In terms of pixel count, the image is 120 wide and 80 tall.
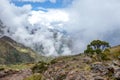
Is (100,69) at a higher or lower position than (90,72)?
higher

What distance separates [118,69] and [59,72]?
29.0 meters

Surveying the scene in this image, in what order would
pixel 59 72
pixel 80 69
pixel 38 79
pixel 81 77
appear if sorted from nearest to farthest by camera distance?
pixel 81 77, pixel 80 69, pixel 59 72, pixel 38 79

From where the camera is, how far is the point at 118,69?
3430 inches

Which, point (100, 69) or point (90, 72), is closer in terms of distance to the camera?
point (90, 72)

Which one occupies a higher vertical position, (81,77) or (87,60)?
(87,60)

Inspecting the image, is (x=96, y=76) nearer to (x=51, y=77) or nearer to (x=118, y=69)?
(x=118, y=69)

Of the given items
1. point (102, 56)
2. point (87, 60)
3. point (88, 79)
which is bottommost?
point (88, 79)

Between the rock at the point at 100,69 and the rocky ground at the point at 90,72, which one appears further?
the rock at the point at 100,69

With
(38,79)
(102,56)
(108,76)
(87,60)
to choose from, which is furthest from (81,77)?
(102,56)

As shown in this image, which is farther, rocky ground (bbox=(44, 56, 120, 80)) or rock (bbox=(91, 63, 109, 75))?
rock (bbox=(91, 63, 109, 75))

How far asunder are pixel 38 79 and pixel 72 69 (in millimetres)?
26710

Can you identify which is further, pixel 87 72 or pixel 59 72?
pixel 59 72

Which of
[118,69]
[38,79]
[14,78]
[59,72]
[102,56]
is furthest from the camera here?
[14,78]

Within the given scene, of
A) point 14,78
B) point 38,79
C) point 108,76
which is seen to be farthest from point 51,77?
point 14,78
